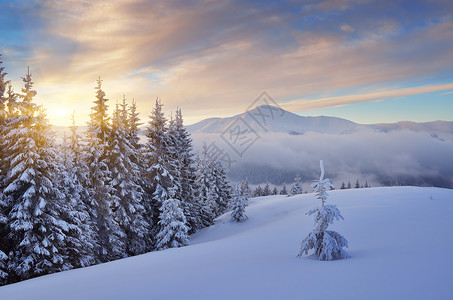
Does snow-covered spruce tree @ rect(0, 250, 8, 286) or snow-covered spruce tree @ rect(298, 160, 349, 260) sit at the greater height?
snow-covered spruce tree @ rect(298, 160, 349, 260)

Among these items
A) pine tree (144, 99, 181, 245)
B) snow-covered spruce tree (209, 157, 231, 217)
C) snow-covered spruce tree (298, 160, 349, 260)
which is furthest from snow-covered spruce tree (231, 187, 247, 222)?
snow-covered spruce tree (298, 160, 349, 260)

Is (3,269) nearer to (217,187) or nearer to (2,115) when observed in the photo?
(2,115)

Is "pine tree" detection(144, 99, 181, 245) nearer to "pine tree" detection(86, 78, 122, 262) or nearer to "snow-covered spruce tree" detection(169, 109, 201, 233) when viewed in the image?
"snow-covered spruce tree" detection(169, 109, 201, 233)

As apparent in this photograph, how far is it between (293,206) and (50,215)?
76.7ft

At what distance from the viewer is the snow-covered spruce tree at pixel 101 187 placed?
61.9 feet

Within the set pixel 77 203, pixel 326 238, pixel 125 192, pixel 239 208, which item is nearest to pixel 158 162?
pixel 125 192

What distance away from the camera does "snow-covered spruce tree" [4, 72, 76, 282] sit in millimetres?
13516

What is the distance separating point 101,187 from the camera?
1919 centimetres

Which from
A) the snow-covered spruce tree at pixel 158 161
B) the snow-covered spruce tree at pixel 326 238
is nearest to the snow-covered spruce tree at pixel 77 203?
the snow-covered spruce tree at pixel 158 161

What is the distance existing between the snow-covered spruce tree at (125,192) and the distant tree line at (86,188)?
0.27ft

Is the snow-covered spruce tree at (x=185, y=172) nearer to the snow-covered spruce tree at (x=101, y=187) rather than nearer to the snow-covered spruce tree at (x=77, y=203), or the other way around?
the snow-covered spruce tree at (x=101, y=187)

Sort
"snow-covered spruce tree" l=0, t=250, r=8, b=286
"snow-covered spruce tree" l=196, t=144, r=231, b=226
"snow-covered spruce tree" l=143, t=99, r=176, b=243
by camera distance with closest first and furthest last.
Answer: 1. "snow-covered spruce tree" l=0, t=250, r=8, b=286
2. "snow-covered spruce tree" l=143, t=99, r=176, b=243
3. "snow-covered spruce tree" l=196, t=144, r=231, b=226

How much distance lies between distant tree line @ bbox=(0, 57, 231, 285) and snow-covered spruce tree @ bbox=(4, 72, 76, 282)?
0.05m

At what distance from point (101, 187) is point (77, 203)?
2.25 metres
